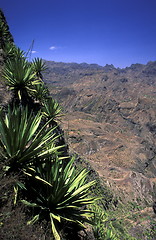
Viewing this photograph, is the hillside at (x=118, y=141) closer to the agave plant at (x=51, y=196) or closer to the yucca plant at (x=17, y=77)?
the yucca plant at (x=17, y=77)

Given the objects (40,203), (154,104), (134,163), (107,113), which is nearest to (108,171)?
(134,163)

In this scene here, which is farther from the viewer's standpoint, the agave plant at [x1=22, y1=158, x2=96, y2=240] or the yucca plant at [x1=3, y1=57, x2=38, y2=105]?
the yucca plant at [x1=3, y1=57, x2=38, y2=105]

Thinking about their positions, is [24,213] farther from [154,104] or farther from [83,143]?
[154,104]

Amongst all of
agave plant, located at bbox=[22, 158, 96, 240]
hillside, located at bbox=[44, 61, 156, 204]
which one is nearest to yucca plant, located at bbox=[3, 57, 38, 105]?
hillside, located at bbox=[44, 61, 156, 204]

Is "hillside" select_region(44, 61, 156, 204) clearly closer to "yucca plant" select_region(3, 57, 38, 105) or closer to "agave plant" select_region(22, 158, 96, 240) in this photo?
"yucca plant" select_region(3, 57, 38, 105)

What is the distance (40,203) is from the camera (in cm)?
264

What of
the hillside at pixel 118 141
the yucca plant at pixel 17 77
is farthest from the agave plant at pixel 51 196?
the yucca plant at pixel 17 77

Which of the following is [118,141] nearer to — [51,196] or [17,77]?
[17,77]

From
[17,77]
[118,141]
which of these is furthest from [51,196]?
[118,141]

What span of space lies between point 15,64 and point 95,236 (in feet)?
20.6

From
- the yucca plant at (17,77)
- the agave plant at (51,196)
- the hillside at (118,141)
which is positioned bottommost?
the hillside at (118,141)

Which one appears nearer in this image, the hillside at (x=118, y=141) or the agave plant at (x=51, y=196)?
the agave plant at (x=51, y=196)

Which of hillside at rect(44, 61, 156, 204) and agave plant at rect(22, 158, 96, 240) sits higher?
agave plant at rect(22, 158, 96, 240)

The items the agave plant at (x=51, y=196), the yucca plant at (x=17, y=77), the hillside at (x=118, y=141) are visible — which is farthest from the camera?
the hillside at (x=118, y=141)
